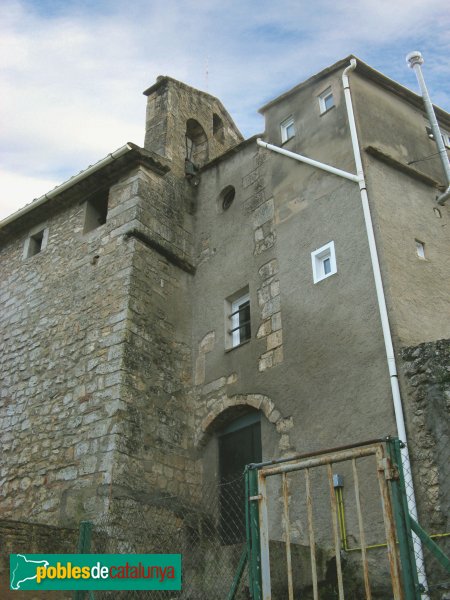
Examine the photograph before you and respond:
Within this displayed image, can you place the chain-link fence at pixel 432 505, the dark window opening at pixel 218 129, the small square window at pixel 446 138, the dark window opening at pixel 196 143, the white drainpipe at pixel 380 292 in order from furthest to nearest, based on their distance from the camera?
the dark window opening at pixel 218 129 → the dark window opening at pixel 196 143 → the small square window at pixel 446 138 → the white drainpipe at pixel 380 292 → the chain-link fence at pixel 432 505

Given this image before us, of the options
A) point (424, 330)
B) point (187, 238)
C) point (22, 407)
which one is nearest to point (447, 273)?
point (424, 330)

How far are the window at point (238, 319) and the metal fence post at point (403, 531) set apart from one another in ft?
15.2

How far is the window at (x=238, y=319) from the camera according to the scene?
8812mm

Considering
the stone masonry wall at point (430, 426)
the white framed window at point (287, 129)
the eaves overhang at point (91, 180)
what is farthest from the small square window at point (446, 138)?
the stone masonry wall at point (430, 426)

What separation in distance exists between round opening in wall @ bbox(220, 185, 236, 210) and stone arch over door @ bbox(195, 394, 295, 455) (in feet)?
10.8

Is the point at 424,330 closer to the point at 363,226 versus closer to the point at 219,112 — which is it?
the point at 363,226

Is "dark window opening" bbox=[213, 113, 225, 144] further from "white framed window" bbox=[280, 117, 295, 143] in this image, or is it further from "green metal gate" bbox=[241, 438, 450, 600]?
"green metal gate" bbox=[241, 438, 450, 600]

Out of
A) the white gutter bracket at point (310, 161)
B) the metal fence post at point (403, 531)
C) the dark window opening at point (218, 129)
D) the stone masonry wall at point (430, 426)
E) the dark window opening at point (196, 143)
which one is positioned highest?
the dark window opening at point (218, 129)

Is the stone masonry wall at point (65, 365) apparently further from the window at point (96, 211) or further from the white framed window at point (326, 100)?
the white framed window at point (326, 100)

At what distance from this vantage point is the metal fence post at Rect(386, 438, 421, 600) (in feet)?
12.3

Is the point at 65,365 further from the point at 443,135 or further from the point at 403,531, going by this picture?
the point at 443,135

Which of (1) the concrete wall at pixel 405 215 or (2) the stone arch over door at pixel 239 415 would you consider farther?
(2) the stone arch over door at pixel 239 415

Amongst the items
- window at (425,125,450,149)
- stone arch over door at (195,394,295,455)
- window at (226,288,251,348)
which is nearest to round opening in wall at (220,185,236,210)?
window at (226,288,251,348)

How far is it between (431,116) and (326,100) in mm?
1536
